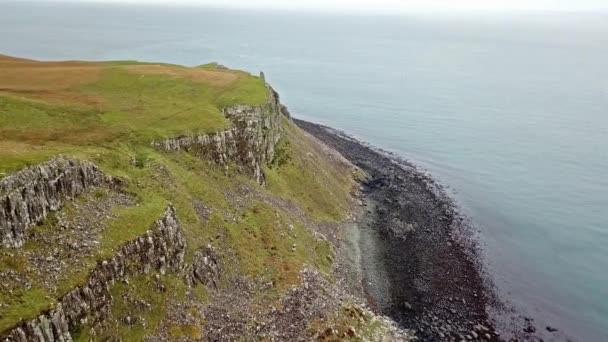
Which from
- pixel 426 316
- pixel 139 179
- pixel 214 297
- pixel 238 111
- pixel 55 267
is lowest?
pixel 426 316

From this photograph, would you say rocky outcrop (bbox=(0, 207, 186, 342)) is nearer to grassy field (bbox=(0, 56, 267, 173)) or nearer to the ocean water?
grassy field (bbox=(0, 56, 267, 173))

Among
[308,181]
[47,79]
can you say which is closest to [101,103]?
[47,79]

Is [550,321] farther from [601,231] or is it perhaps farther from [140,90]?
[140,90]

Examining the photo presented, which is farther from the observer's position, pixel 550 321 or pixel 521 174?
pixel 521 174

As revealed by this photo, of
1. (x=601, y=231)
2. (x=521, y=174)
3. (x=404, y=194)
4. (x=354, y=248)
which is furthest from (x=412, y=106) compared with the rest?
(x=354, y=248)

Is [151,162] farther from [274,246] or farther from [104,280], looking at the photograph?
[104,280]

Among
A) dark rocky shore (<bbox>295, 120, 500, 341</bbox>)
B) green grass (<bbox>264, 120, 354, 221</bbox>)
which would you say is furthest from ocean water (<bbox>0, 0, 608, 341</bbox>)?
green grass (<bbox>264, 120, 354, 221</bbox>)
